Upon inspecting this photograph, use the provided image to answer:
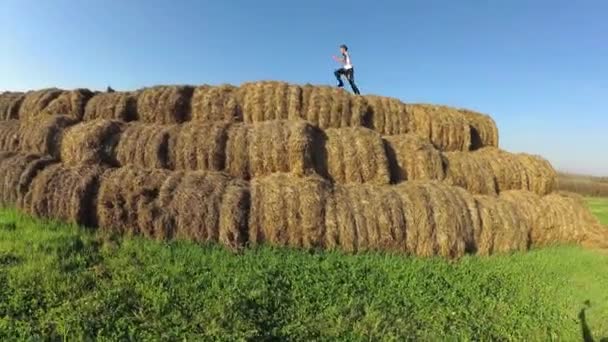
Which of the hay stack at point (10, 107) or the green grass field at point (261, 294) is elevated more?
the hay stack at point (10, 107)

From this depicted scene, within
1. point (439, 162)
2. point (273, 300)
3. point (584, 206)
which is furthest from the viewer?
point (584, 206)

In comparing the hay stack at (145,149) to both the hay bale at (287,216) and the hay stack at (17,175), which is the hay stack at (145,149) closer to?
the hay stack at (17,175)

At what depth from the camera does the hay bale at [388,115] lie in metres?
15.7

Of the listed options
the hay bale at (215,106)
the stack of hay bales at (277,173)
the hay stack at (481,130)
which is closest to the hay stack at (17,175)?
the stack of hay bales at (277,173)

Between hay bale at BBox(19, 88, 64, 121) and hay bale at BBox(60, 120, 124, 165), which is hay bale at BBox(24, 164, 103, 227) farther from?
hay bale at BBox(19, 88, 64, 121)

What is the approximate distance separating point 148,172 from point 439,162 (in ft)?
25.3

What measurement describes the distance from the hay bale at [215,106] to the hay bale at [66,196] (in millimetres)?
3739

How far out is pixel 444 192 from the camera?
12.6 metres

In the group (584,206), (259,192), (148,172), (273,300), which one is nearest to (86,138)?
(148,172)

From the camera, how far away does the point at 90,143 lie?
1256cm

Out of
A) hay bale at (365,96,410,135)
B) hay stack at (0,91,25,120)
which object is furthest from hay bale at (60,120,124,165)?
hay bale at (365,96,410,135)

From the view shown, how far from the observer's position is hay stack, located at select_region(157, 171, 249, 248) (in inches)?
433

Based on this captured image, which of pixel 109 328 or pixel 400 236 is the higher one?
pixel 400 236

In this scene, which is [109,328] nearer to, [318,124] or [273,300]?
[273,300]
